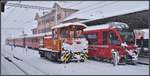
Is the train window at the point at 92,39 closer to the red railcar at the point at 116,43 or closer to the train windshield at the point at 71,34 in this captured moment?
the red railcar at the point at 116,43

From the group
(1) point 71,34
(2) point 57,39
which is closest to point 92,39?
(1) point 71,34

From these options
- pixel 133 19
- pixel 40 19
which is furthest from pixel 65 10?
pixel 133 19

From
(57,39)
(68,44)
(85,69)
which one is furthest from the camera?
(57,39)

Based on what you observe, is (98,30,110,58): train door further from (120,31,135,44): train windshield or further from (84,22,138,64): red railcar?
(120,31,135,44): train windshield

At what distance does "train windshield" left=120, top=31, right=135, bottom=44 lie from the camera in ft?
67.0

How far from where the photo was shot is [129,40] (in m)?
20.5

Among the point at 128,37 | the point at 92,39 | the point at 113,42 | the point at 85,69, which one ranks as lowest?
the point at 85,69

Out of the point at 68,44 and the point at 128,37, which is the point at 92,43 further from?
the point at 128,37

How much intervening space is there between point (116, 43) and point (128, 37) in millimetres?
881

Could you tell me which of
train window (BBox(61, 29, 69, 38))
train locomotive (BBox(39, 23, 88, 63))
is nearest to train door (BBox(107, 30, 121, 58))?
train locomotive (BBox(39, 23, 88, 63))

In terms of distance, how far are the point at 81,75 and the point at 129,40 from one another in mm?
7396

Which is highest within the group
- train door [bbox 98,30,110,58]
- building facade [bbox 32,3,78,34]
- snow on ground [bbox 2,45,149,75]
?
building facade [bbox 32,3,78,34]

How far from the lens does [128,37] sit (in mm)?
20578

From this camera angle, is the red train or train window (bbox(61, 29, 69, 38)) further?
train window (bbox(61, 29, 69, 38))
